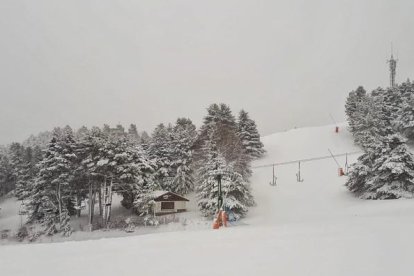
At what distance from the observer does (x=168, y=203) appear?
4134cm

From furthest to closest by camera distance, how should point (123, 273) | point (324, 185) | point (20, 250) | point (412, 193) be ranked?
point (324, 185)
point (412, 193)
point (20, 250)
point (123, 273)

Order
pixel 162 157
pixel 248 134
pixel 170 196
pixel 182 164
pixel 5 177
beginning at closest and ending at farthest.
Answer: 1. pixel 170 196
2. pixel 182 164
3. pixel 162 157
4. pixel 248 134
5. pixel 5 177

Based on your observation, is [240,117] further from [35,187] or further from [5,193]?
[5,193]

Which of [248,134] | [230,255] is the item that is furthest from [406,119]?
[230,255]

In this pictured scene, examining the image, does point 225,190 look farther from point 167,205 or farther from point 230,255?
point 230,255

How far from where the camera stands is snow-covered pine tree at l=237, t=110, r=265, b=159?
53281mm

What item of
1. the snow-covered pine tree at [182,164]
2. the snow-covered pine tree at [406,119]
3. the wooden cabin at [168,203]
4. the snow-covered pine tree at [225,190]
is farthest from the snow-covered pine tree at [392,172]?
the snow-covered pine tree at [182,164]

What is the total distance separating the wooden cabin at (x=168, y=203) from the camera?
134 ft

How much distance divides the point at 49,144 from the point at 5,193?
147ft

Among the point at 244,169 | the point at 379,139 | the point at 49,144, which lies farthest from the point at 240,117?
the point at 49,144

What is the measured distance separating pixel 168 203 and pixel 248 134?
19.0 metres

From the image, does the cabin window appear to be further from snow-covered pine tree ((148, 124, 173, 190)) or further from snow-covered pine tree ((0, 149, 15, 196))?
snow-covered pine tree ((0, 149, 15, 196))

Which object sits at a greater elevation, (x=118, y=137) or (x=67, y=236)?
(x=118, y=137)

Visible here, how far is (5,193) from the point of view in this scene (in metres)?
71.2
